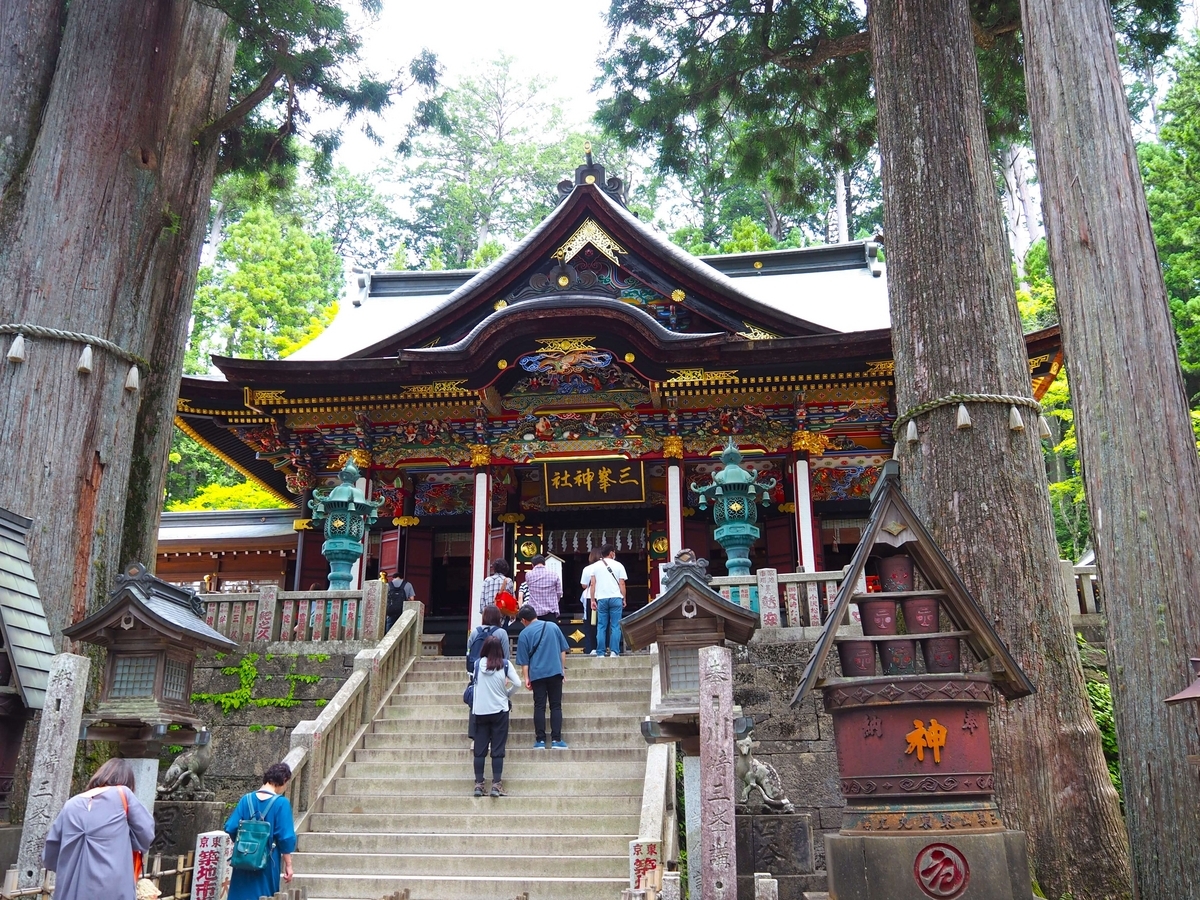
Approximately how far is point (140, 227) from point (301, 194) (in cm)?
2625

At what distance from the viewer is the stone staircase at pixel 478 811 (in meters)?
6.37

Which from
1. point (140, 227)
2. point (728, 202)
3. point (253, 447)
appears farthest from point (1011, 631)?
point (728, 202)

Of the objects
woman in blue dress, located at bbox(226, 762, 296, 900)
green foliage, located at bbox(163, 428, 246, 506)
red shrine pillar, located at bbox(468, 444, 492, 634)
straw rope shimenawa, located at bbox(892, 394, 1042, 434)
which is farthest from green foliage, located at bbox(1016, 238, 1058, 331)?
green foliage, located at bbox(163, 428, 246, 506)

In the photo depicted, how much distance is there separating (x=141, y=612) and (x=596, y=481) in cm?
797

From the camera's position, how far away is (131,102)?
801cm

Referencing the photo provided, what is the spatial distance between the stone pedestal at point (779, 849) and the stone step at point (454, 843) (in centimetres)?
84

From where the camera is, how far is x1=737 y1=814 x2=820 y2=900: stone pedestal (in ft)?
20.7

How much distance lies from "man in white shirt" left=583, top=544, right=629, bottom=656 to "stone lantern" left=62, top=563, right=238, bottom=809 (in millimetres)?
4266

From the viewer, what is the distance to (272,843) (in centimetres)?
505

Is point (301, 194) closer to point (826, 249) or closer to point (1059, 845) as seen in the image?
point (826, 249)

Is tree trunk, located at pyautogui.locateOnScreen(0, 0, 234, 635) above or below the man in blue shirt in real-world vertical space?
above

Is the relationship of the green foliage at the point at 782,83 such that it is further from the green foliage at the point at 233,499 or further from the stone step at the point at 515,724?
the green foliage at the point at 233,499

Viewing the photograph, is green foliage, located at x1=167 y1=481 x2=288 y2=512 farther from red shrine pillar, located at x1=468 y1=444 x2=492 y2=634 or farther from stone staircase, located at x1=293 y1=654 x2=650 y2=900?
stone staircase, located at x1=293 y1=654 x2=650 y2=900

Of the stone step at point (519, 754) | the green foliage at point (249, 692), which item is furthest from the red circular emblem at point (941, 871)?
the green foliage at point (249, 692)
